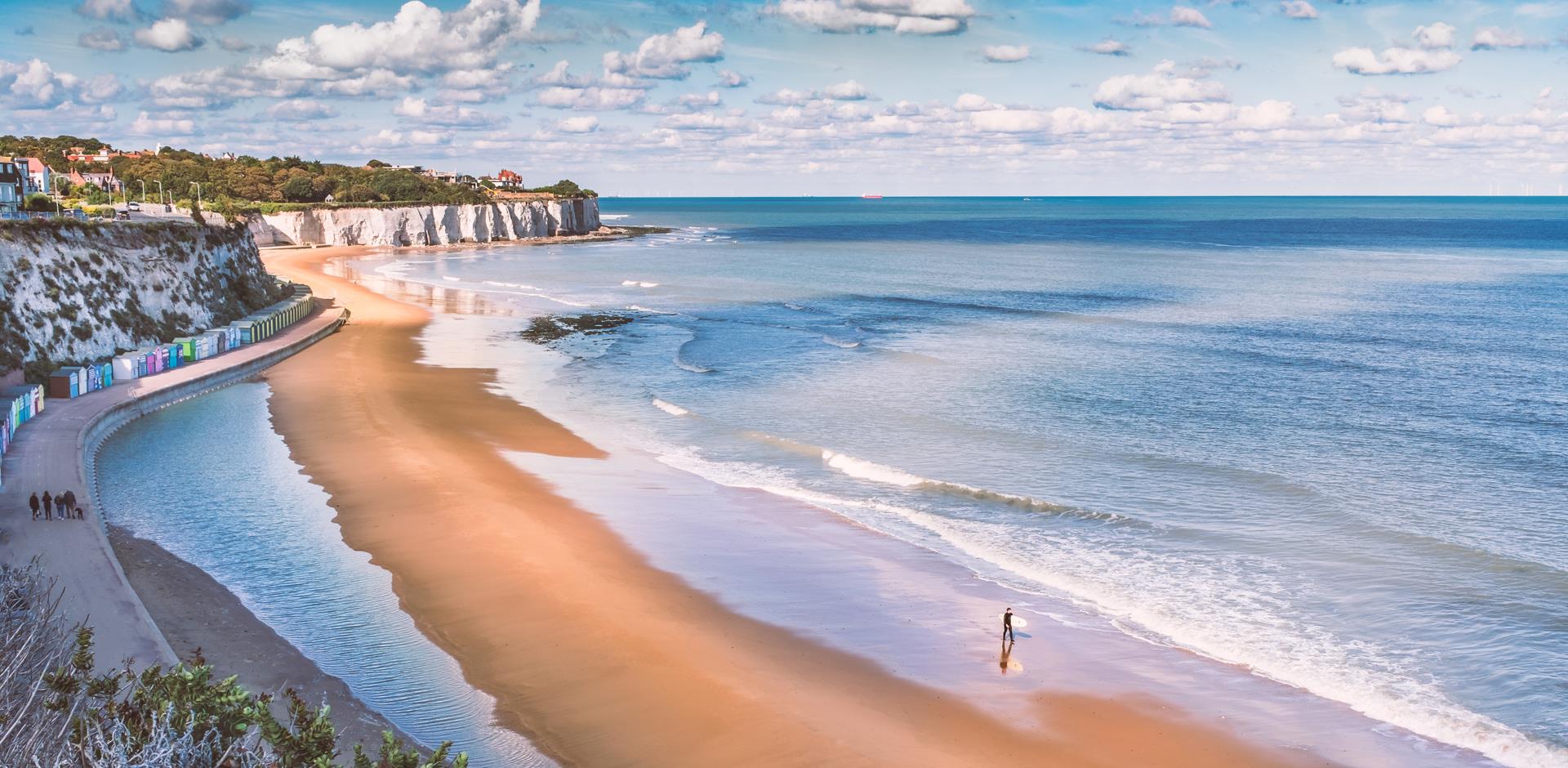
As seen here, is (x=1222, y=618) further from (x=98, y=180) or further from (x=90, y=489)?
(x=98, y=180)

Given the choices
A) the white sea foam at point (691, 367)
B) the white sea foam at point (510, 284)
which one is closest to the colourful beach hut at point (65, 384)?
the white sea foam at point (691, 367)

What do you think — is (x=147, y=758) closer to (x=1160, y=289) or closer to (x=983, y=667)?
(x=983, y=667)

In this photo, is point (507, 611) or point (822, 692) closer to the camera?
point (822, 692)

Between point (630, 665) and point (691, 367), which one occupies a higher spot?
point (691, 367)

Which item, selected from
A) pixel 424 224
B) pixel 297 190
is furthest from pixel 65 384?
pixel 297 190

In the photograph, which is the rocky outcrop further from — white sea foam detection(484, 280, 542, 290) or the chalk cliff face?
the chalk cliff face

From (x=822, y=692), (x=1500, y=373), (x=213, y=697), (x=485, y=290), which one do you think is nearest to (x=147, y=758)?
(x=213, y=697)
